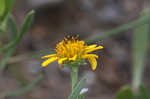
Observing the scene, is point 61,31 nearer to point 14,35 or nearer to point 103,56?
point 103,56

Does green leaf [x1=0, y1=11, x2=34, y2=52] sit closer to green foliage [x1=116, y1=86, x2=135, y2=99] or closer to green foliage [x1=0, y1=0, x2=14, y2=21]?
green foliage [x1=0, y1=0, x2=14, y2=21]

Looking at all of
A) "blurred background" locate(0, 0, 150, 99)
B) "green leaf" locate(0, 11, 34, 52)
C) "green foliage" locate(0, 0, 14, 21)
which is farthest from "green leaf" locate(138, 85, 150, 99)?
"blurred background" locate(0, 0, 150, 99)

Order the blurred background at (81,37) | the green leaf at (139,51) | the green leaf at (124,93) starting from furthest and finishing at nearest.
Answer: the blurred background at (81,37), the green leaf at (139,51), the green leaf at (124,93)

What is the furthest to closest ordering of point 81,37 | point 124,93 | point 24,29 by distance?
point 81,37
point 24,29
point 124,93

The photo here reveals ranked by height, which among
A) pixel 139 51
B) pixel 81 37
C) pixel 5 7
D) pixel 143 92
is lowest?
pixel 143 92

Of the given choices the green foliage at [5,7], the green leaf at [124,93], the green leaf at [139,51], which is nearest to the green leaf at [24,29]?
the green foliage at [5,7]

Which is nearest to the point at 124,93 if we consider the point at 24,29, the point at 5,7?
the point at 24,29

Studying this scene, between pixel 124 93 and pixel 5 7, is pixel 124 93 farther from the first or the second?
pixel 5 7

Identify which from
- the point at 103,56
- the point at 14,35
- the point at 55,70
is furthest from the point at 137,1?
the point at 14,35

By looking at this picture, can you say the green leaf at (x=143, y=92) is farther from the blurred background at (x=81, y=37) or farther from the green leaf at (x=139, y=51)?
the blurred background at (x=81, y=37)
